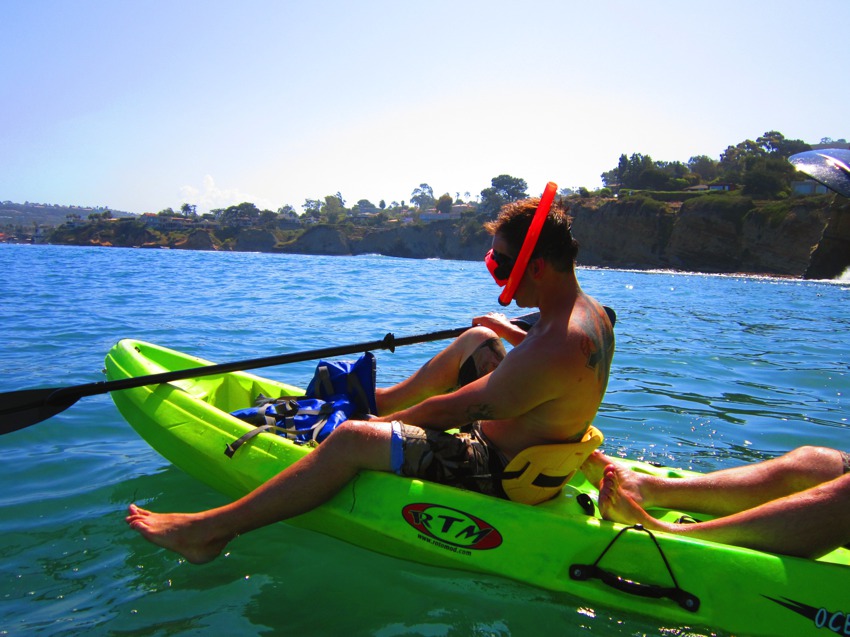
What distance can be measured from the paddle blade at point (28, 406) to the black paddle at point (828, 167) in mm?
4765

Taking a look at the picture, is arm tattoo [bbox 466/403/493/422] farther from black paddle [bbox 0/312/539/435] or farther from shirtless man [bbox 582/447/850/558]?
black paddle [bbox 0/312/539/435]

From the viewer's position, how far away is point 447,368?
4.10 meters

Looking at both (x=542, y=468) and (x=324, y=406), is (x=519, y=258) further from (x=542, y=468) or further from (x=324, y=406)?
(x=324, y=406)

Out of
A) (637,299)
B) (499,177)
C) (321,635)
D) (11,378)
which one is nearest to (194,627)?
(321,635)

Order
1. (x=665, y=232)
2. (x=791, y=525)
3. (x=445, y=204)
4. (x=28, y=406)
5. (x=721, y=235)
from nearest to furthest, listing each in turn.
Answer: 1. (x=791, y=525)
2. (x=28, y=406)
3. (x=721, y=235)
4. (x=665, y=232)
5. (x=445, y=204)

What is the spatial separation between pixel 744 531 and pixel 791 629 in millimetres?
406

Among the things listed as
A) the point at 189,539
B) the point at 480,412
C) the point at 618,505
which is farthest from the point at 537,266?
the point at 189,539

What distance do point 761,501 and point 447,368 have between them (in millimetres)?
1831

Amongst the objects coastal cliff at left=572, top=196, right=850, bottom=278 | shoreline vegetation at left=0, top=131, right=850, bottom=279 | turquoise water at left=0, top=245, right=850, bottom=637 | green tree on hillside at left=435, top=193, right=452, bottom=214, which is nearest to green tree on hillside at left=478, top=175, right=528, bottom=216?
green tree on hillside at left=435, top=193, right=452, bottom=214

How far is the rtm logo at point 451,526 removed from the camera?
123 inches

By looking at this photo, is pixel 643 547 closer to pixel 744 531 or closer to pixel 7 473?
pixel 744 531

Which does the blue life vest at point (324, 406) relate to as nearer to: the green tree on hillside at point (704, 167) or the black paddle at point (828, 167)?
the black paddle at point (828, 167)

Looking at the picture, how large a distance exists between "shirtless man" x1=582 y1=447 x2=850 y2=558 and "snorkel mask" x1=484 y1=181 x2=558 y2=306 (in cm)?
117

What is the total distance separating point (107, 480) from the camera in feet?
14.9
